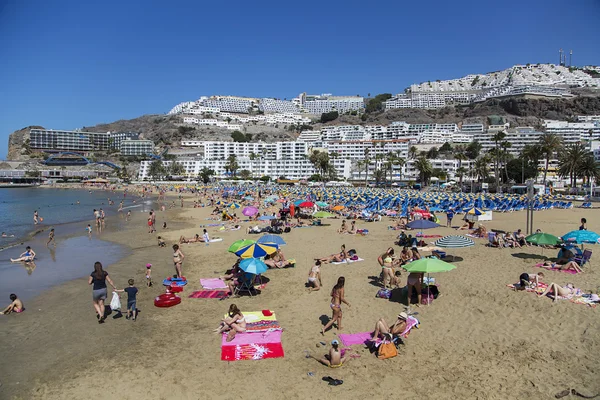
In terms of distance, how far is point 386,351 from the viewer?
20.9ft

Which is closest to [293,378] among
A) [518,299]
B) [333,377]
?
[333,377]

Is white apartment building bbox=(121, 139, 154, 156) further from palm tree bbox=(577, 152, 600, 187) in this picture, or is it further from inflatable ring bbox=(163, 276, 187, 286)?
inflatable ring bbox=(163, 276, 187, 286)

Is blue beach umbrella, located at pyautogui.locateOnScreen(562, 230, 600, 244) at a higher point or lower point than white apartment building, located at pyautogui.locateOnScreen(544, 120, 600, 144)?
lower

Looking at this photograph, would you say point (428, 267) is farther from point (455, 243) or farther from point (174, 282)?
point (174, 282)

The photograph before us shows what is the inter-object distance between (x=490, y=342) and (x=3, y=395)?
7438 mm

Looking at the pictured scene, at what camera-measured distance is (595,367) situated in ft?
19.0

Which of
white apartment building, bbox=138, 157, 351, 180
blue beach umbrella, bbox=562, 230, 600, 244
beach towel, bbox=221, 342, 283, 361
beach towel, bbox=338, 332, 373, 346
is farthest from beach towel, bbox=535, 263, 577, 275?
white apartment building, bbox=138, 157, 351, 180

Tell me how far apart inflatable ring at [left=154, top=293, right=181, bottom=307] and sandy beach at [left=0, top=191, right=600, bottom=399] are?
6.1 inches

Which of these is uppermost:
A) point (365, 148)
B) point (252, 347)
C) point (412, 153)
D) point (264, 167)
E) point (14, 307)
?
point (365, 148)

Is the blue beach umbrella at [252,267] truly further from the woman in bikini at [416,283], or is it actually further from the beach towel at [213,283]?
the woman in bikini at [416,283]

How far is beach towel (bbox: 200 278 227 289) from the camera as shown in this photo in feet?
34.6

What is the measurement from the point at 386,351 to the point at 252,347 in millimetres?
2196

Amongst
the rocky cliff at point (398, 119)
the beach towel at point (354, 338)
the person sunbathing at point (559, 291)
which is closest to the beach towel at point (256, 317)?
the beach towel at point (354, 338)

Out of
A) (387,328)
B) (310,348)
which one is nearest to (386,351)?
(387,328)
